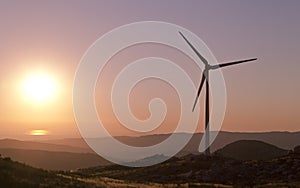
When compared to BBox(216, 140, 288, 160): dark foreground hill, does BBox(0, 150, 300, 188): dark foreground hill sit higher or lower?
lower

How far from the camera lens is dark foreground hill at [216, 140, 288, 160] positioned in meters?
163

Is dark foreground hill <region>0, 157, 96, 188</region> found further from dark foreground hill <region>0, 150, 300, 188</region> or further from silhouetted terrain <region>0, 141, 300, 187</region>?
dark foreground hill <region>0, 150, 300, 188</region>

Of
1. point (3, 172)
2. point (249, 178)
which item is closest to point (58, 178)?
point (3, 172)

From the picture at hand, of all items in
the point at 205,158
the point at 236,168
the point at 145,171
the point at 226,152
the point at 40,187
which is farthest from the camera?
the point at 226,152

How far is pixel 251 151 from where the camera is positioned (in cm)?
17138

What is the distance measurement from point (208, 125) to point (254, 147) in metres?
84.6

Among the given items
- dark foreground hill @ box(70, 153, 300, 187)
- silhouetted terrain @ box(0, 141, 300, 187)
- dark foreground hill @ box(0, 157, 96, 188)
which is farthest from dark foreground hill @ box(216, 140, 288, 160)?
dark foreground hill @ box(0, 157, 96, 188)

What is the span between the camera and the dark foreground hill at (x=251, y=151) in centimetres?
16331

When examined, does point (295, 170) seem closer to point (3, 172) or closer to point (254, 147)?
point (3, 172)

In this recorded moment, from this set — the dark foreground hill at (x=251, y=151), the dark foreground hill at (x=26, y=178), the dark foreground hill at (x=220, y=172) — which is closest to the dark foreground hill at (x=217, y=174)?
the dark foreground hill at (x=220, y=172)

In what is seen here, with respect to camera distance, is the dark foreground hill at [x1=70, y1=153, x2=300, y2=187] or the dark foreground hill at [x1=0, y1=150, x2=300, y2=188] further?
the dark foreground hill at [x1=70, y1=153, x2=300, y2=187]

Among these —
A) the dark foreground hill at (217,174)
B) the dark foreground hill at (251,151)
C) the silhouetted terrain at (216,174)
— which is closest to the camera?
the silhouetted terrain at (216,174)

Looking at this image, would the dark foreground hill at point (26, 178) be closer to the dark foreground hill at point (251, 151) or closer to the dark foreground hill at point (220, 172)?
the dark foreground hill at point (220, 172)

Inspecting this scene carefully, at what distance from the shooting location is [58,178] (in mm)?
44750
